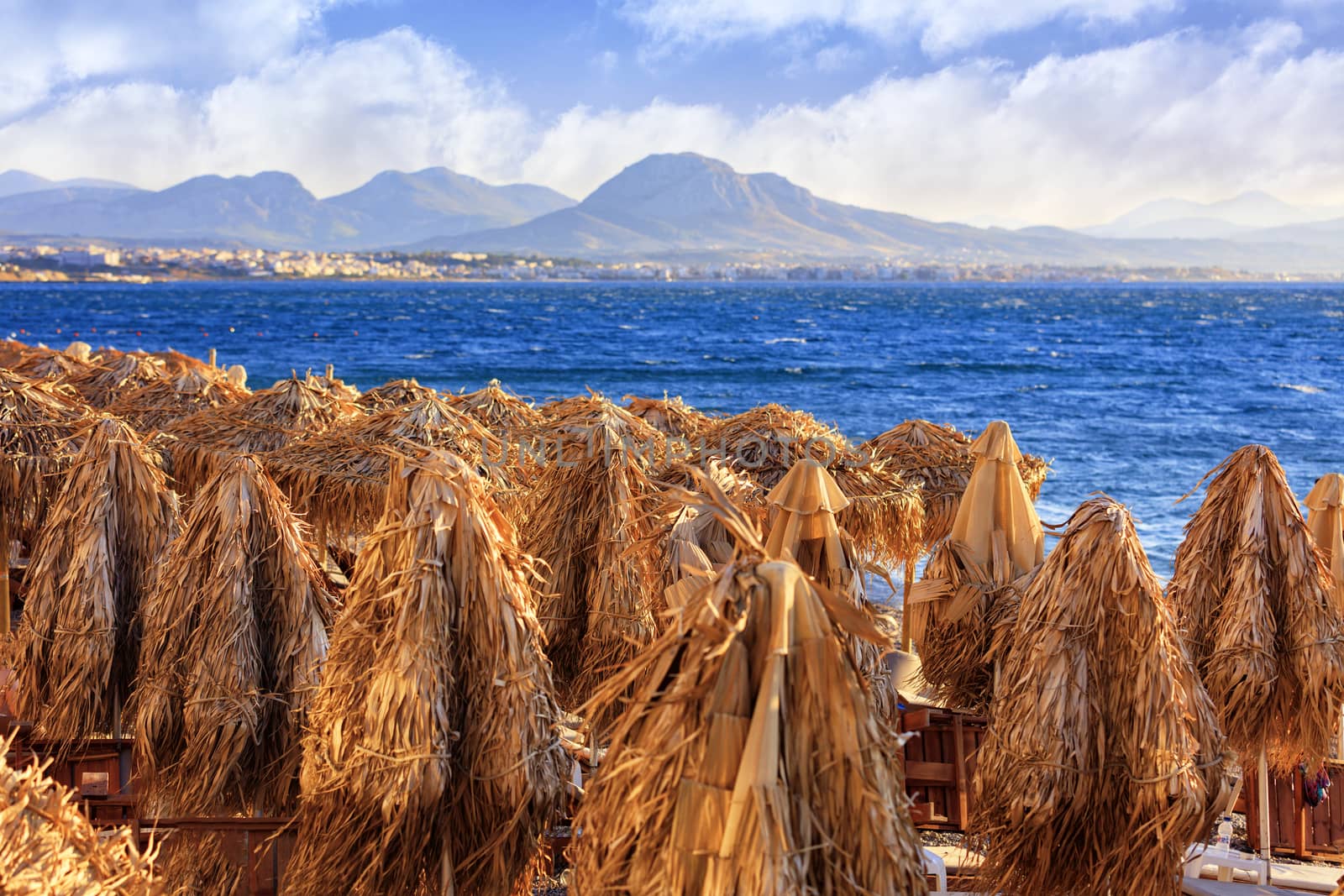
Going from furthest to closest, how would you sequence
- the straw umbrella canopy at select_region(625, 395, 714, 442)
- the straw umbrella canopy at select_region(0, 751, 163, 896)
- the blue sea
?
the blue sea < the straw umbrella canopy at select_region(625, 395, 714, 442) < the straw umbrella canopy at select_region(0, 751, 163, 896)

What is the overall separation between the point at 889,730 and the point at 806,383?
43251mm

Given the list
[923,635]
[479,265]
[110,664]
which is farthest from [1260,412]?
[479,265]

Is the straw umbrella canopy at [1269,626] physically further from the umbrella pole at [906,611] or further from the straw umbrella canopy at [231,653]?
the straw umbrella canopy at [231,653]

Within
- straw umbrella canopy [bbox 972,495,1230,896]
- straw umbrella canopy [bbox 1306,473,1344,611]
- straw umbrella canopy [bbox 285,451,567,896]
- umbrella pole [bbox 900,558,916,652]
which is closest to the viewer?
straw umbrella canopy [bbox 285,451,567,896]

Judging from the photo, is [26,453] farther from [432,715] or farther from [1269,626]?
[1269,626]

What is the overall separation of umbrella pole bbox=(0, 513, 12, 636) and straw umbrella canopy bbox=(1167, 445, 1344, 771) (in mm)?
7838

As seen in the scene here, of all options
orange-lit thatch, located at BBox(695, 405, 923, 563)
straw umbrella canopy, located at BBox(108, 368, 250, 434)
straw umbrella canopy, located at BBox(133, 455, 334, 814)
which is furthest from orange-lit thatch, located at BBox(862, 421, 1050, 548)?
straw umbrella canopy, located at BBox(108, 368, 250, 434)

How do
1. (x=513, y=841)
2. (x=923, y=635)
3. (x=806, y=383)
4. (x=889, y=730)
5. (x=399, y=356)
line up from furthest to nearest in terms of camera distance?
(x=399, y=356)
(x=806, y=383)
(x=923, y=635)
(x=513, y=841)
(x=889, y=730)

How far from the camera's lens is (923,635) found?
22.5 ft

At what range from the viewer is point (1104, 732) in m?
4.34

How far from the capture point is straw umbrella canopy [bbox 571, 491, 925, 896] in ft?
8.38

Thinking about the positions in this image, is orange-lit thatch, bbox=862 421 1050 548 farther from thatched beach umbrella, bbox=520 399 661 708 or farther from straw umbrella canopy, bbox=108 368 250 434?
straw umbrella canopy, bbox=108 368 250 434

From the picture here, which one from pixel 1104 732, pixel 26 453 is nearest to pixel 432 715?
pixel 1104 732

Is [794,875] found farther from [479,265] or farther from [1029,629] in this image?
[479,265]
